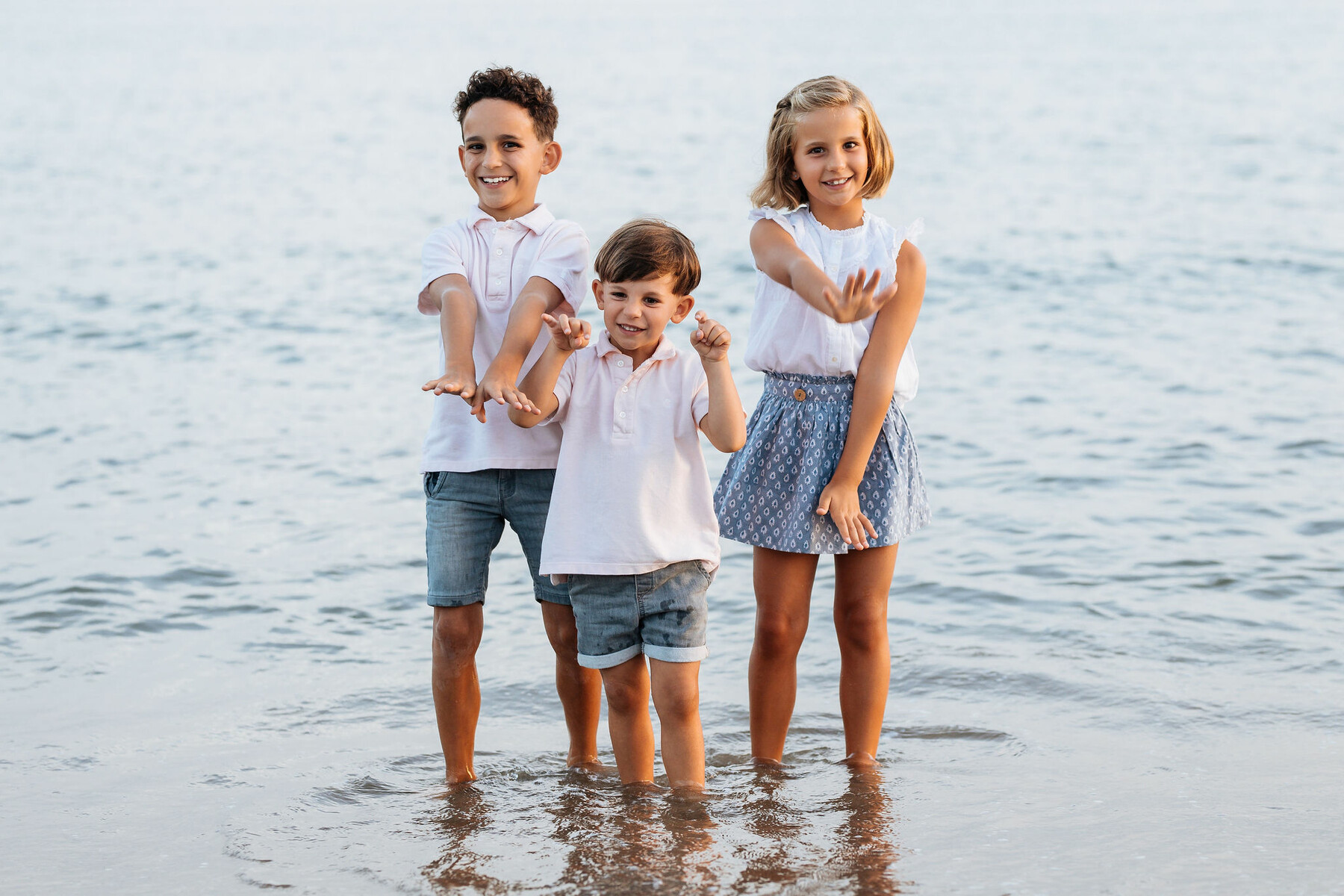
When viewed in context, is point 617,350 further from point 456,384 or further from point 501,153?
point 501,153

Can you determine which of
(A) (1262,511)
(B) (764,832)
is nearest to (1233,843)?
(B) (764,832)

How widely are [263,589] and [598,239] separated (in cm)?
1074

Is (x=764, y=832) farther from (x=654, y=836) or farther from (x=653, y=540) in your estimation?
(x=653, y=540)

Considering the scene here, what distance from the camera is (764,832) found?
3.12 metres

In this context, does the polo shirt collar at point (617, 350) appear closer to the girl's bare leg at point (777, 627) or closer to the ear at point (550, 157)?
the ear at point (550, 157)

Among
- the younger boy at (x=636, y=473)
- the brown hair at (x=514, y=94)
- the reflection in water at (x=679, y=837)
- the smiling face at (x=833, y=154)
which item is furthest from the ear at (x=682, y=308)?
the reflection in water at (x=679, y=837)

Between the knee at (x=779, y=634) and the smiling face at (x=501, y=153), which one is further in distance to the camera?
the knee at (x=779, y=634)

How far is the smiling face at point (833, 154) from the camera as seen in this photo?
3125mm

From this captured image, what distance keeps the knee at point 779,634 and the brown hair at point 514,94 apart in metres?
1.34

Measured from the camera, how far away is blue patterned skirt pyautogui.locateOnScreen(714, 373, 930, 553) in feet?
10.6

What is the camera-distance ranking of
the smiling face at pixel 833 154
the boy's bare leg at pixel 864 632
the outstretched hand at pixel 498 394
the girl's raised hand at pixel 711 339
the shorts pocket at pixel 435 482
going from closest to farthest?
1. the girl's raised hand at pixel 711 339
2. the outstretched hand at pixel 498 394
3. the smiling face at pixel 833 154
4. the shorts pocket at pixel 435 482
5. the boy's bare leg at pixel 864 632

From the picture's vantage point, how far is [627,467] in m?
3.00

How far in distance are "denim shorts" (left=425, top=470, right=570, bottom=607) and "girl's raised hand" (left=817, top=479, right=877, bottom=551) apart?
663 millimetres

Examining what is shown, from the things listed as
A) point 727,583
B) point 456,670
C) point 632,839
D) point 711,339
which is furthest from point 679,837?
point 727,583
